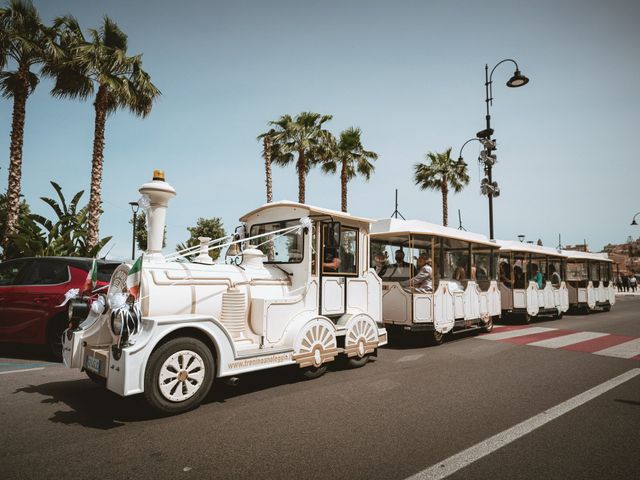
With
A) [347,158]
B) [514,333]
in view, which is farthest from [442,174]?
[514,333]

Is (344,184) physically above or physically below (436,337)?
above

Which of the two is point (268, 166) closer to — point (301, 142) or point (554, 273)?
point (301, 142)

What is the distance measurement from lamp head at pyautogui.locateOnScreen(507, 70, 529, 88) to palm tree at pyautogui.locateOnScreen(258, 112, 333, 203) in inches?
386

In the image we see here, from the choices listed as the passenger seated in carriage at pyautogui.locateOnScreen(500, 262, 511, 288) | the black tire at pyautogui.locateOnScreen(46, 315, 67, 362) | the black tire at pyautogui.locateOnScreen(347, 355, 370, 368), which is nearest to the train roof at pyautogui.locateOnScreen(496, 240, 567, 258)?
the passenger seated in carriage at pyautogui.locateOnScreen(500, 262, 511, 288)

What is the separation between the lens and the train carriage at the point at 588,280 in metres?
16.1

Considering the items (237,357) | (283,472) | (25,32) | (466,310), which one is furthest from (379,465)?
(25,32)

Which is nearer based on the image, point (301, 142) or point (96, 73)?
point (96, 73)

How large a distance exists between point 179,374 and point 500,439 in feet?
10.5

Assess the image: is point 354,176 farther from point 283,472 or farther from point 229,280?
point 283,472

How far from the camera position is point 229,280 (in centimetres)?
500

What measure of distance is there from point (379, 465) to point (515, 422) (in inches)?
70.4

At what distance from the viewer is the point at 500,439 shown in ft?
11.3

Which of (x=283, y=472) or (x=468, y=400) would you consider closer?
(x=283, y=472)

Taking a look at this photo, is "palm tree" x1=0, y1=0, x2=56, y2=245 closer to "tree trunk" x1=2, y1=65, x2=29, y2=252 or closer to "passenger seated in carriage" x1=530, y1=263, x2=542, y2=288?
"tree trunk" x1=2, y1=65, x2=29, y2=252
